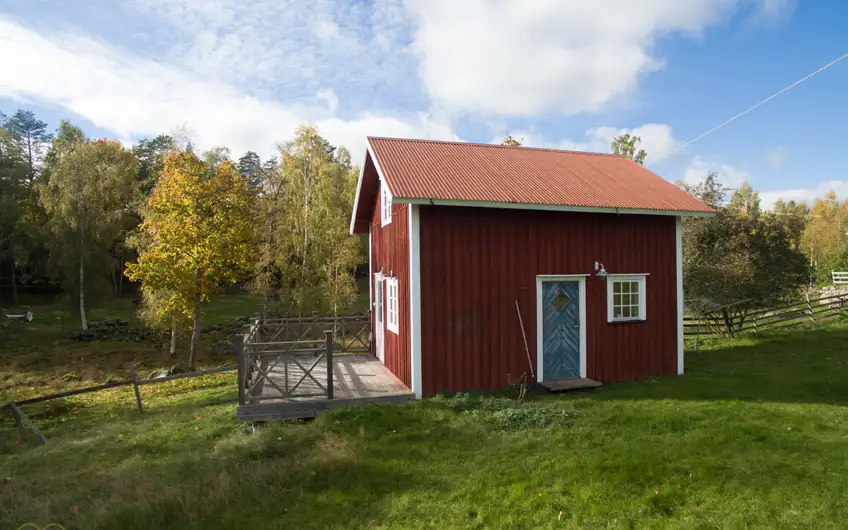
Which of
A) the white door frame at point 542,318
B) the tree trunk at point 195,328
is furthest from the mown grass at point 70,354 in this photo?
the white door frame at point 542,318

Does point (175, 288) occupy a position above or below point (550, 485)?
above

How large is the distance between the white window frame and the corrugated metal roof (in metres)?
2.54

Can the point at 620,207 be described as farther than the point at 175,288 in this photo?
No

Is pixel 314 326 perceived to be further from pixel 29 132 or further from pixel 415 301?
pixel 29 132

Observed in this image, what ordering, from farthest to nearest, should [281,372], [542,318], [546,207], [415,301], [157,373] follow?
[157,373] < [281,372] < [542,318] < [546,207] < [415,301]

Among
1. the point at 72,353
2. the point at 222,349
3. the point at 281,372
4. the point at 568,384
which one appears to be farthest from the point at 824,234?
the point at 72,353

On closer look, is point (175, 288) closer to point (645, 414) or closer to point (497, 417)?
point (497, 417)

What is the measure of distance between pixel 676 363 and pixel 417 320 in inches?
254

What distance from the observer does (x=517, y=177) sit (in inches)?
449

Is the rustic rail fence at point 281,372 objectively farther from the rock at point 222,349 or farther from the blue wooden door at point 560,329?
the rock at point 222,349

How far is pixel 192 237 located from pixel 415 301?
12628 millimetres

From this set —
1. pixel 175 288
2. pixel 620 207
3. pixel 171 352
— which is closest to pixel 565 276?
pixel 620 207

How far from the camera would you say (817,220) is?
54438 mm

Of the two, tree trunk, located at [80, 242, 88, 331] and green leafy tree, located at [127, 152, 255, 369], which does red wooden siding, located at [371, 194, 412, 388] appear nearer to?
green leafy tree, located at [127, 152, 255, 369]
